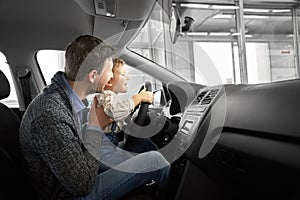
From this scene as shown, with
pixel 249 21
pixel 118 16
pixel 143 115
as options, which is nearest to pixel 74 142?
pixel 143 115

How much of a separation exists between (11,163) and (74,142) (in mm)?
304

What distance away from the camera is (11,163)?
3.70 feet

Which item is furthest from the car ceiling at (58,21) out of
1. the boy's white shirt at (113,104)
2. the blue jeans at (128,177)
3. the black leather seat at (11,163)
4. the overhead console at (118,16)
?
the blue jeans at (128,177)

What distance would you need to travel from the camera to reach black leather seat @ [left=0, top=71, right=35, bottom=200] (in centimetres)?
109

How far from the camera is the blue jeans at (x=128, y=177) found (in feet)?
3.63

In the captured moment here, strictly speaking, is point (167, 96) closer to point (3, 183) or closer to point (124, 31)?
point (124, 31)

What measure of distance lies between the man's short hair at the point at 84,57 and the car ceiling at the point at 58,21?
1.53 ft

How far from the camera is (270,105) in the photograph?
84cm

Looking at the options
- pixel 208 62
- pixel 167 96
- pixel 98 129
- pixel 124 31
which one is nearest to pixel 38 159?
pixel 98 129

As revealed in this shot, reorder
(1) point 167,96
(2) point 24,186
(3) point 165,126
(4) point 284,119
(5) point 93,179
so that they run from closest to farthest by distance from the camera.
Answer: (4) point 284,119
(5) point 93,179
(2) point 24,186
(3) point 165,126
(1) point 167,96

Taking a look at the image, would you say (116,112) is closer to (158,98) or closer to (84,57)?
(84,57)

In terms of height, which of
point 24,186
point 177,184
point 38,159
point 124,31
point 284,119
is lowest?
point 177,184

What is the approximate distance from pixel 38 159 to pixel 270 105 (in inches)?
31.1

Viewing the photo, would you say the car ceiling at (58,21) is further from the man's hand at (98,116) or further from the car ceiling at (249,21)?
the car ceiling at (249,21)
